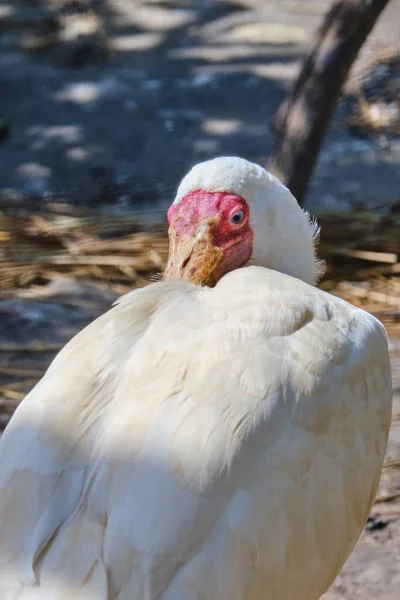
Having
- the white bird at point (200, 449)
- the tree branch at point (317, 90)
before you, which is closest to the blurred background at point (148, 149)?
the tree branch at point (317, 90)

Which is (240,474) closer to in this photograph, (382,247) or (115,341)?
(115,341)

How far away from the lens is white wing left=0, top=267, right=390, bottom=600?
2.05 meters

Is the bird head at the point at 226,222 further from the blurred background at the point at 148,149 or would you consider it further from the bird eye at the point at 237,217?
the blurred background at the point at 148,149

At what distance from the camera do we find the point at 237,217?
2.96 m

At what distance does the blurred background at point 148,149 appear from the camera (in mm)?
4656

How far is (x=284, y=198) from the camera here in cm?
304

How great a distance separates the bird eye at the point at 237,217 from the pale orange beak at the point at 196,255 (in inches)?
1.9

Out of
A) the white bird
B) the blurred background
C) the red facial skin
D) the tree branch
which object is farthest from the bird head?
the tree branch

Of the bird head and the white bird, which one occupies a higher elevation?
the bird head

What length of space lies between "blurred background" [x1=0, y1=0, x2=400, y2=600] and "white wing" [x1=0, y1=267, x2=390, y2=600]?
945mm

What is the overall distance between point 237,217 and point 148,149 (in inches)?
160

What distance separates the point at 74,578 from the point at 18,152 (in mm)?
5236

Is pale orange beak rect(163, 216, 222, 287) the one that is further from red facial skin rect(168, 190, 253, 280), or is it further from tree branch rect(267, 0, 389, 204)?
tree branch rect(267, 0, 389, 204)

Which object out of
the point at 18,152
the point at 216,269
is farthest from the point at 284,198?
the point at 18,152
